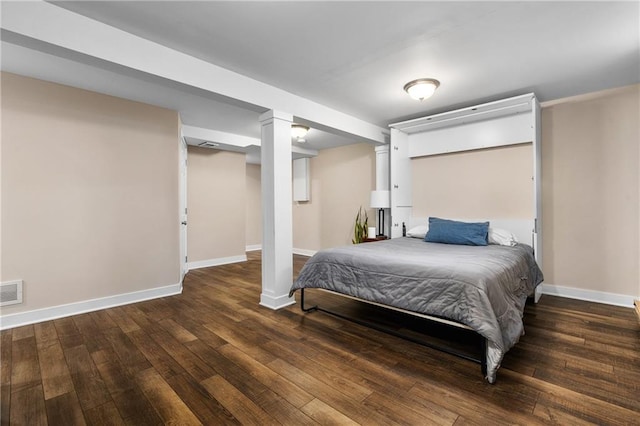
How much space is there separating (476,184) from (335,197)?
2956mm

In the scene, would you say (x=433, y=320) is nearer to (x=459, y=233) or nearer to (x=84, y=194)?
(x=459, y=233)

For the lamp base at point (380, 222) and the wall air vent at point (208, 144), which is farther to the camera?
the lamp base at point (380, 222)

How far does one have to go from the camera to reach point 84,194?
327 centimetres

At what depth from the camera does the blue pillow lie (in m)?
3.46

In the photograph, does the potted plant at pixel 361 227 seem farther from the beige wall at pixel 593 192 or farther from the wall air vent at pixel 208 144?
the wall air vent at pixel 208 144

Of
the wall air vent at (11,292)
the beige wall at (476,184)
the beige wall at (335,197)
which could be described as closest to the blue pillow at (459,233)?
the beige wall at (476,184)

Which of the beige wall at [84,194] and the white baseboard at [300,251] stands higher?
the beige wall at [84,194]

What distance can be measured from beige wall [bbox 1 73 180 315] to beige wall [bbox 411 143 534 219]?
378 centimetres

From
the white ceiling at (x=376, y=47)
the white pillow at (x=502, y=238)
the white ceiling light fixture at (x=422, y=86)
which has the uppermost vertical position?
the white ceiling at (x=376, y=47)

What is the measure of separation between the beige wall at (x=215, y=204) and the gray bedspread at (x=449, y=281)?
125 inches

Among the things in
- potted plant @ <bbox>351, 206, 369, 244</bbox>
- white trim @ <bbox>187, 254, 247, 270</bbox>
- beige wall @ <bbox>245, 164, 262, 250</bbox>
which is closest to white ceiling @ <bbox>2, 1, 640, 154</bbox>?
potted plant @ <bbox>351, 206, 369, 244</bbox>

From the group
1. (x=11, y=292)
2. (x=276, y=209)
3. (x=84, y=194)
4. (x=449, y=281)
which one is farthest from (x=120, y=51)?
(x=449, y=281)

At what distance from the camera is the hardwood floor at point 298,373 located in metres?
1.58

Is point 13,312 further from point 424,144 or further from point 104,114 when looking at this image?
point 424,144
